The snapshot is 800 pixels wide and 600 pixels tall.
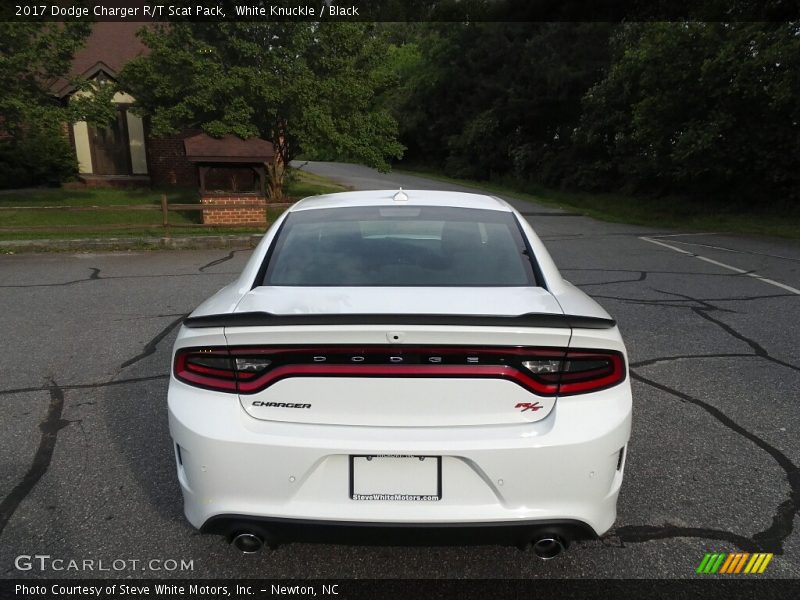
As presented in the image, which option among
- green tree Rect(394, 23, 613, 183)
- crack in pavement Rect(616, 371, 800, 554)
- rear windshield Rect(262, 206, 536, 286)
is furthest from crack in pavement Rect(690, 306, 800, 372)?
green tree Rect(394, 23, 613, 183)

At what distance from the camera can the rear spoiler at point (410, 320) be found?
215cm

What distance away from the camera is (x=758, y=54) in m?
14.6

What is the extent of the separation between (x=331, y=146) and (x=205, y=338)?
14.4m

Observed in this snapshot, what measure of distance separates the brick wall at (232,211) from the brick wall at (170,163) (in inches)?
350

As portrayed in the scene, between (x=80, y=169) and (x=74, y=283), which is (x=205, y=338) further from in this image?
(x=80, y=169)

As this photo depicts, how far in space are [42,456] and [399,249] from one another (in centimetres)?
244

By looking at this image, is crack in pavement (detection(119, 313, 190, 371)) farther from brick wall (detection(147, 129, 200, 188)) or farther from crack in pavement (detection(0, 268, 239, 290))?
brick wall (detection(147, 129, 200, 188))

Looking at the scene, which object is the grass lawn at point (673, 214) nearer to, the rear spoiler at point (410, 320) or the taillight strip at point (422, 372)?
the rear spoiler at point (410, 320)

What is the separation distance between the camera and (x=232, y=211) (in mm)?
13664

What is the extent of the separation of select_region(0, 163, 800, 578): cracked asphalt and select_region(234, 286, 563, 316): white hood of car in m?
1.16

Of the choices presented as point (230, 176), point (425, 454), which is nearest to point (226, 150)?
point (230, 176)

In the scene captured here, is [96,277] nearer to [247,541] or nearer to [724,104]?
[247,541]

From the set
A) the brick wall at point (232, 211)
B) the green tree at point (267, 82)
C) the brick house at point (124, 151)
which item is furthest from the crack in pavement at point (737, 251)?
the brick house at point (124, 151)

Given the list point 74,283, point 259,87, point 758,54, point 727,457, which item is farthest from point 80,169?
point 727,457
